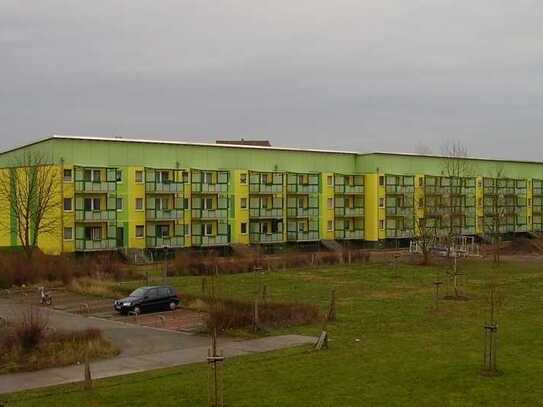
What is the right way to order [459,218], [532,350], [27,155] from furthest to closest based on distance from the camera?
[459,218], [27,155], [532,350]

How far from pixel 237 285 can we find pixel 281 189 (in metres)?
32.3

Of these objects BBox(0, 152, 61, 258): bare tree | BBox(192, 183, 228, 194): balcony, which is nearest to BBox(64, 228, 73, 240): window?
BBox(0, 152, 61, 258): bare tree

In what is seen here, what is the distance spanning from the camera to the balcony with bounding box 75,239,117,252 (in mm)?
61344

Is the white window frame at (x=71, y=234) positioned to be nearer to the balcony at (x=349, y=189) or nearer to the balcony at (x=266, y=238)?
the balcony at (x=266, y=238)

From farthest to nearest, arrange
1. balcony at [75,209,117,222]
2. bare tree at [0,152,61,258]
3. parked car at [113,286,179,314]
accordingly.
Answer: balcony at [75,209,117,222] < bare tree at [0,152,61,258] < parked car at [113,286,179,314]

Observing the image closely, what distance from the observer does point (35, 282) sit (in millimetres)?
46438

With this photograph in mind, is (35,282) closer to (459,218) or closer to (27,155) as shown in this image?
(27,155)

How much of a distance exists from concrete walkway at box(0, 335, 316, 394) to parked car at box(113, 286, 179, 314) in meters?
9.99

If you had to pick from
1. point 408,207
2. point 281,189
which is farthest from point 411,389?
point 408,207

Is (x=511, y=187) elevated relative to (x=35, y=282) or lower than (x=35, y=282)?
elevated

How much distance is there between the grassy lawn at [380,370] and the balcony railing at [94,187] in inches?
1322

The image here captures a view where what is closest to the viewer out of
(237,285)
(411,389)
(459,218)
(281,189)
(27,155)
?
(411,389)

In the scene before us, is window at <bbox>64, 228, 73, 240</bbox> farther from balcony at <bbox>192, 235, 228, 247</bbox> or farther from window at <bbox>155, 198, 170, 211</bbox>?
balcony at <bbox>192, 235, 228, 247</bbox>

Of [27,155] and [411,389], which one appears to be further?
[27,155]
